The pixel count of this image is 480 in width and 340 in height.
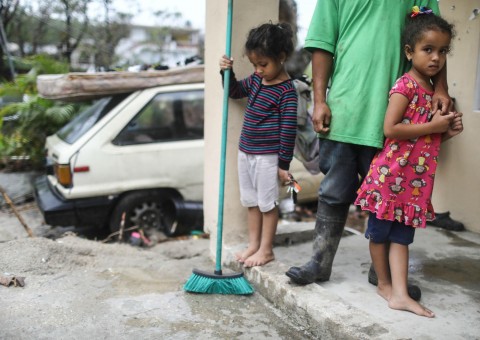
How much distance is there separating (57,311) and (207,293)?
2.85ft

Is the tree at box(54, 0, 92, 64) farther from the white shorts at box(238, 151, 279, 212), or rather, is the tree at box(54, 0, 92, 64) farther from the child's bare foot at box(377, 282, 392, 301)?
the child's bare foot at box(377, 282, 392, 301)

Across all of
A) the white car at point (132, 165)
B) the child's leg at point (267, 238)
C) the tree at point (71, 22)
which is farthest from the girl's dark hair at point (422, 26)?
the tree at point (71, 22)

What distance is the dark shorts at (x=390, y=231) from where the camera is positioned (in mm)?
2514

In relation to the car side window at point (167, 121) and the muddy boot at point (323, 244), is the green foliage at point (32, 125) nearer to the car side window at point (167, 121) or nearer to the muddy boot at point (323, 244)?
the car side window at point (167, 121)

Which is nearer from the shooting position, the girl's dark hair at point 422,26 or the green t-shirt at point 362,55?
the girl's dark hair at point 422,26

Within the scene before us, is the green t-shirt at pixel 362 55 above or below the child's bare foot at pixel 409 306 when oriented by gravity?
above

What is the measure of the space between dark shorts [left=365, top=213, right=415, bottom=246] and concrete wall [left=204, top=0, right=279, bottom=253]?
119 cm

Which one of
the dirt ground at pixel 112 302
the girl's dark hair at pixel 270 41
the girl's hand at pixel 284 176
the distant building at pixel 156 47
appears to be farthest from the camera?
the distant building at pixel 156 47

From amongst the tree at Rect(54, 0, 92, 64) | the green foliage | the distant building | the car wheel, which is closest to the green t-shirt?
the car wheel

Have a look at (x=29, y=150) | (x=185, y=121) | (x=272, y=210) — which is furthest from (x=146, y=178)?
(x=29, y=150)

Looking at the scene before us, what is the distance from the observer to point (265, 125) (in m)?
3.09

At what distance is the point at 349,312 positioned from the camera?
95.7 inches

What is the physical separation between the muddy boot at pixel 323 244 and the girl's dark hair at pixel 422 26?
96cm

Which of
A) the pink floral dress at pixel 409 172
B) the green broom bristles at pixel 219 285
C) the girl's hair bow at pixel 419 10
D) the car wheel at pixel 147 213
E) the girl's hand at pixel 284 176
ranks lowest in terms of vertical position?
the car wheel at pixel 147 213
